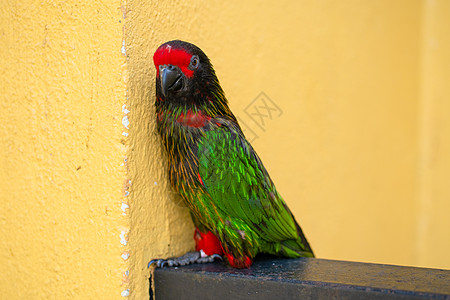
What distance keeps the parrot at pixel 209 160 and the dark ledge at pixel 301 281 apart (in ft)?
0.27

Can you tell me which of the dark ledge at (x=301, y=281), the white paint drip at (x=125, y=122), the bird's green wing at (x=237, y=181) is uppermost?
the white paint drip at (x=125, y=122)

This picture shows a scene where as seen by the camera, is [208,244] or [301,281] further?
[208,244]

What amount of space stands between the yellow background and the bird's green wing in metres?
0.20

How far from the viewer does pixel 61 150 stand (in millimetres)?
1390

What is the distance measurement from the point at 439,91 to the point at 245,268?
114 inches

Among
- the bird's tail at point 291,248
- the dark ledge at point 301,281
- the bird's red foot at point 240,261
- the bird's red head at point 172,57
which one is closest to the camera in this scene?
the dark ledge at point 301,281

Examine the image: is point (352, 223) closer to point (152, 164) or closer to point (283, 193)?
point (283, 193)

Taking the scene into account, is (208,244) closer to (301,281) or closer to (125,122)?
(301,281)

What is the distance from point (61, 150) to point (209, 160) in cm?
51

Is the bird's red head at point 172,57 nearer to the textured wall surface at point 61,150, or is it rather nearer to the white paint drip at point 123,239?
the textured wall surface at point 61,150

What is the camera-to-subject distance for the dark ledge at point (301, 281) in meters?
1.07

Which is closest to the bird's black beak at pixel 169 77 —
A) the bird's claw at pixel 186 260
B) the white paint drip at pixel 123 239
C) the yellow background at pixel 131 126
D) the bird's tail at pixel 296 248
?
the yellow background at pixel 131 126

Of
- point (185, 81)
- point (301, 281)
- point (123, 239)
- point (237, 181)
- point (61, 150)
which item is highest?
point (185, 81)

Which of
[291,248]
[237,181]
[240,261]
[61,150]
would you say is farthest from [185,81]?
[291,248]
